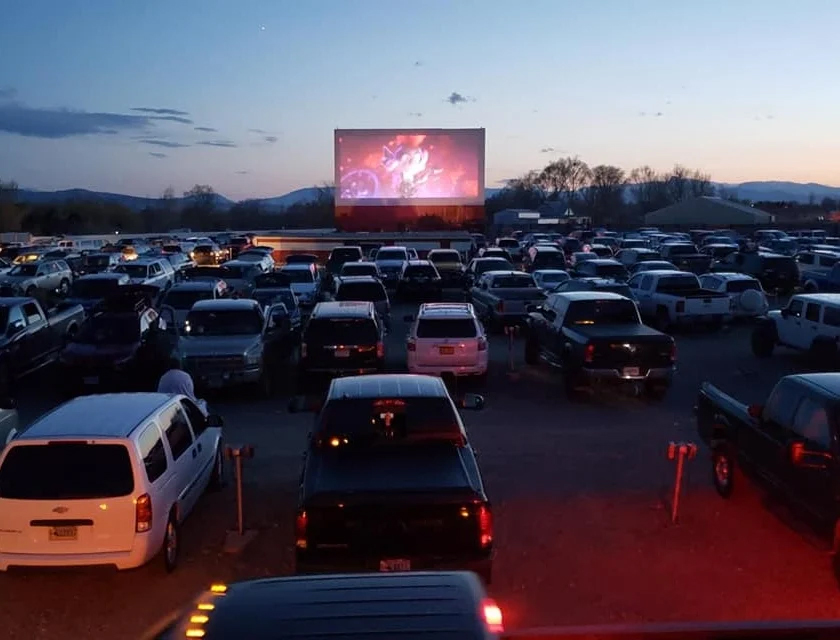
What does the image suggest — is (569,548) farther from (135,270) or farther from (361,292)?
(135,270)

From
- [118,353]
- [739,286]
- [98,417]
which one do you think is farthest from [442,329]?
[739,286]

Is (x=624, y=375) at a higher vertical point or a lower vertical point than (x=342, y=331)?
lower

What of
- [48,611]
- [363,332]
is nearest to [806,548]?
[48,611]

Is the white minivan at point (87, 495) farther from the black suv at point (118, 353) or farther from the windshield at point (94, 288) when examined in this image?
the windshield at point (94, 288)

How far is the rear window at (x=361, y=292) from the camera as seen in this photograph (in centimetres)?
2509

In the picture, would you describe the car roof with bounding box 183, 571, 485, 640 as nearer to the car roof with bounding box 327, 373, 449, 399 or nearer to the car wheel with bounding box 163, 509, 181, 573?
the car roof with bounding box 327, 373, 449, 399

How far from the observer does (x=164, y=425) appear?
9.12m

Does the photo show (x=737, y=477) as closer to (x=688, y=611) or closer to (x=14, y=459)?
(x=688, y=611)

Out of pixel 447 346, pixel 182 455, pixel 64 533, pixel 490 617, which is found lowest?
pixel 447 346

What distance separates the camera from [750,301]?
27.1 meters

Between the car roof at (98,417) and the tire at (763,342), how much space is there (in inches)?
619

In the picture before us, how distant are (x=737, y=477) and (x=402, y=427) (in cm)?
489

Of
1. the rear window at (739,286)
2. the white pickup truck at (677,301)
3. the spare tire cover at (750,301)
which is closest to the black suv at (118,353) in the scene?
the white pickup truck at (677,301)

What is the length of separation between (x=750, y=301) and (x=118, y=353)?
58.2 feet
